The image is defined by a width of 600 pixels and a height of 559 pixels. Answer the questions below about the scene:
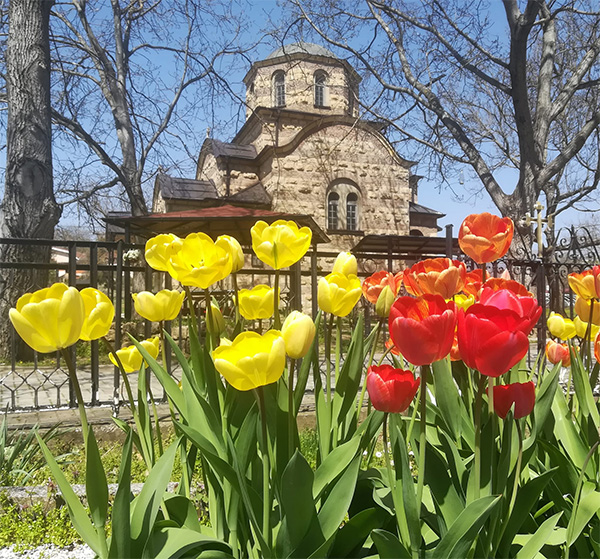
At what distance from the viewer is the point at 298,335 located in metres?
1.00

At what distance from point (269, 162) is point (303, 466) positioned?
57.7 ft

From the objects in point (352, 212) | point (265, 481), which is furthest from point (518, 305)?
point (352, 212)

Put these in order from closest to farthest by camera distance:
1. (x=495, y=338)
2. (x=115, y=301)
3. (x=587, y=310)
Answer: (x=495, y=338), (x=587, y=310), (x=115, y=301)

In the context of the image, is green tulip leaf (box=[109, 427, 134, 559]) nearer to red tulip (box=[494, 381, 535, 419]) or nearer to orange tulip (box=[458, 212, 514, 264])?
red tulip (box=[494, 381, 535, 419])

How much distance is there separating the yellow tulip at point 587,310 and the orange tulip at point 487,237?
16.6 inches

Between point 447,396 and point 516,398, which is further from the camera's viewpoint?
point 447,396

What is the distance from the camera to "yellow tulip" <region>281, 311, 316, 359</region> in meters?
0.99

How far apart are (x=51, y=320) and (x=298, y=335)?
1.63 feet

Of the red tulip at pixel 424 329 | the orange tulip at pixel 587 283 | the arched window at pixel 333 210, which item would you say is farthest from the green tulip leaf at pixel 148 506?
the arched window at pixel 333 210

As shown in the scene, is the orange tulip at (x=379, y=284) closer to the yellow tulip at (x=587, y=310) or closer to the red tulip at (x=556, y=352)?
the yellow tulip at (x=587, y=310)

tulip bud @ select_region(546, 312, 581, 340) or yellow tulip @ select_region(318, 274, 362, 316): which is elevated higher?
yellow tulip @ select_region(318, 274, 362, 316)

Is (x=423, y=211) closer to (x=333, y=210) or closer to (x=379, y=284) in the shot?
(x=333, y=210)

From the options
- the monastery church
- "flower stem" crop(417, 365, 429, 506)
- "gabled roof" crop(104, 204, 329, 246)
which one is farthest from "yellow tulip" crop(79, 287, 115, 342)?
the monastery church

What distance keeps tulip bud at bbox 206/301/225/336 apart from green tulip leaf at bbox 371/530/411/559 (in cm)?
67
